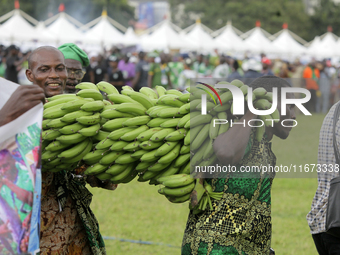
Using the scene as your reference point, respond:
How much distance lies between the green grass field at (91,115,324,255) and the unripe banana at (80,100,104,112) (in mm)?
1558

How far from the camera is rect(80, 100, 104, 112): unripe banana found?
8.21ft

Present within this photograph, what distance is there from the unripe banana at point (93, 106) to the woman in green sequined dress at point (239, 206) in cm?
71

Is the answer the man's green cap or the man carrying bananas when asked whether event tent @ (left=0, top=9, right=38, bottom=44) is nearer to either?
the man's green cap

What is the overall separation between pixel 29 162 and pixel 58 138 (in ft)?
1.49

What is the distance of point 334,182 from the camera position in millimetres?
2740

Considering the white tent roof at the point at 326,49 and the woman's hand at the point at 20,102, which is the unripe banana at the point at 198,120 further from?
the white tent roof at the point at 326,49

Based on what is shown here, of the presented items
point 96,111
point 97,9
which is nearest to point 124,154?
point 96,111

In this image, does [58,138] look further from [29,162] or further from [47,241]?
[47,241]

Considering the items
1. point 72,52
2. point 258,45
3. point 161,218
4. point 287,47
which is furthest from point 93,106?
point 287,47

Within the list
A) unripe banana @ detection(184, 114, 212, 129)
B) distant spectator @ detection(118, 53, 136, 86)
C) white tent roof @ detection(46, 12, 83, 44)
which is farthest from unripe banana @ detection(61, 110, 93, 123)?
white tent roof @ detection(46, 12, 83, 44)

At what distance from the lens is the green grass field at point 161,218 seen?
16.4 ft

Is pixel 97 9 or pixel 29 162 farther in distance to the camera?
pixel 97 9

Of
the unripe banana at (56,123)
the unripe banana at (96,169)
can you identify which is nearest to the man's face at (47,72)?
the unripe banana at (56,123)

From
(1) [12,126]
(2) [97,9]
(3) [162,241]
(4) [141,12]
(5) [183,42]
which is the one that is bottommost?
(3) [162,241]
